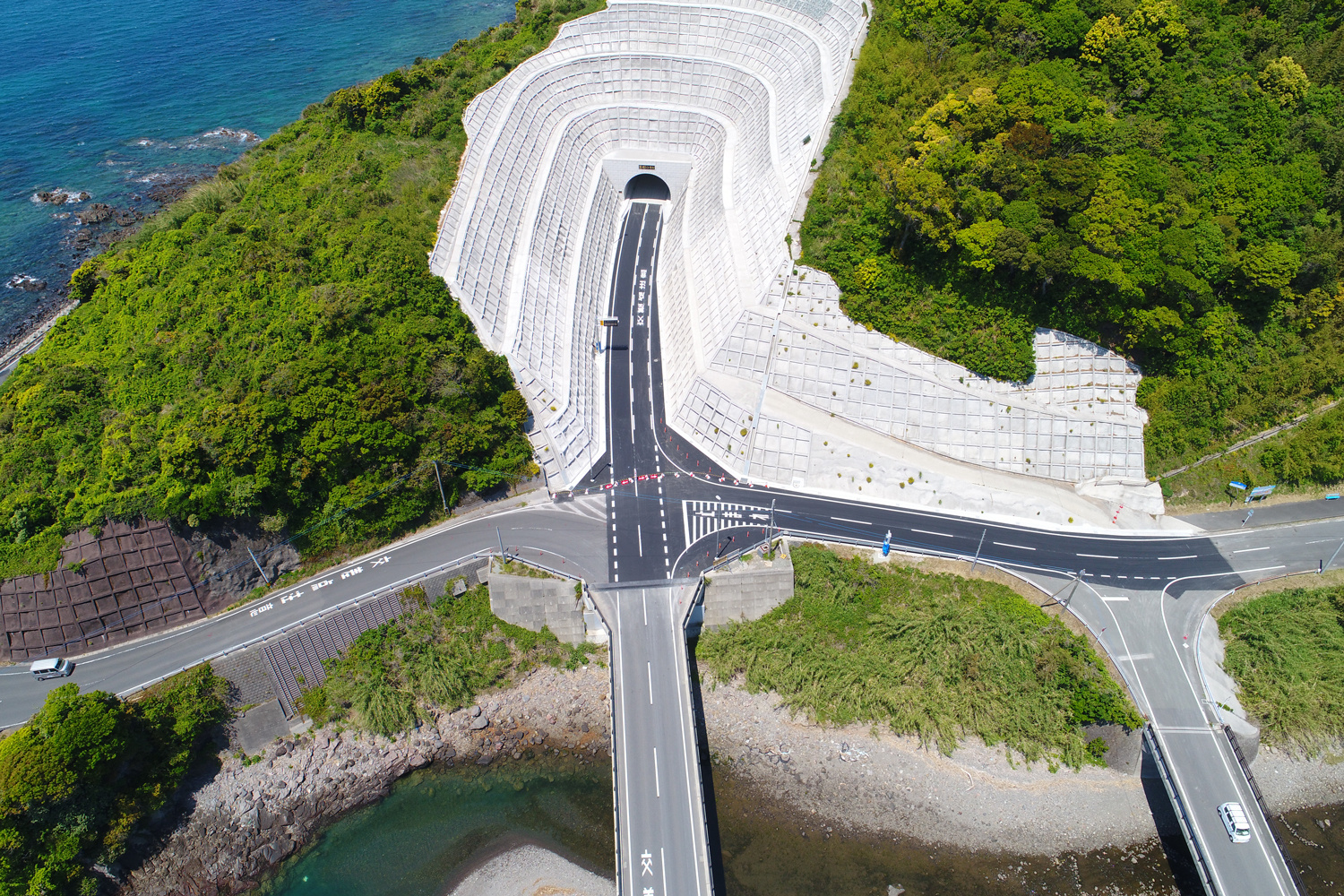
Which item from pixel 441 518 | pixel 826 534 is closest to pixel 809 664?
pixel 826 534

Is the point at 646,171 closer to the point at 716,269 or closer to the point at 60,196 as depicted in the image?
the point at 716,269

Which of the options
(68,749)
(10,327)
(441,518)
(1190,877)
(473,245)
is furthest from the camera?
(10,327)

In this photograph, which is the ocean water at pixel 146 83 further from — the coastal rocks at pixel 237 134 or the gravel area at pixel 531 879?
the gravel area at pixel 531 879

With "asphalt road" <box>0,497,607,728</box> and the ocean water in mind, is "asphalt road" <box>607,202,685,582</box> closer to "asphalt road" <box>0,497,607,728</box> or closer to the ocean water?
"asphalt road" <box>0,497,607,728</box>

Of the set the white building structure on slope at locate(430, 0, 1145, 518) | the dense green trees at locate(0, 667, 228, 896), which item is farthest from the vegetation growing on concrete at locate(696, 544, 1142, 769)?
the dense green trees at locate(0, 667, 228, 896)

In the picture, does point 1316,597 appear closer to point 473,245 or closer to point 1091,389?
point 1091,389

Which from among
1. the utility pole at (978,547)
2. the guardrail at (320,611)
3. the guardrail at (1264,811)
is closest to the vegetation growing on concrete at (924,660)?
the utility pole at (978,547)
